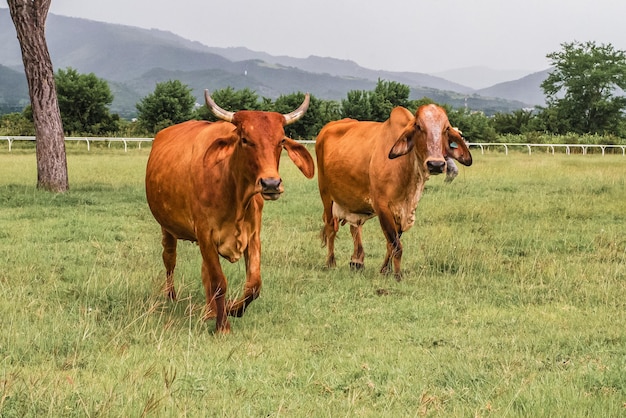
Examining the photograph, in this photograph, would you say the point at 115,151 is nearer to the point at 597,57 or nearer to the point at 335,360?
the point at 335,360

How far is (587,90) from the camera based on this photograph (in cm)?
7125

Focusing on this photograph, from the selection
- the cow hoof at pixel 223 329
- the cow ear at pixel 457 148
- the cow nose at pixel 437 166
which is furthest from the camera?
the cow ear at pixel 457 148

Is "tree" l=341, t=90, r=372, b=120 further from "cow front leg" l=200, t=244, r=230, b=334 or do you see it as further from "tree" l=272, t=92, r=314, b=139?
"cow front leg" l=200, t=244, r=230, b=334

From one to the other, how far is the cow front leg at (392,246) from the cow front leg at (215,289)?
286 cm

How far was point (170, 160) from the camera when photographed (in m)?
7.46

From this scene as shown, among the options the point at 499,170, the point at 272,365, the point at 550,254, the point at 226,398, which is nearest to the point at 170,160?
the point at 272,365

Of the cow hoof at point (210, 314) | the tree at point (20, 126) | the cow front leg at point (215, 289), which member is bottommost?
the cow hoof at point (210, 314)

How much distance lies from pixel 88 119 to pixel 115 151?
46.7 feet

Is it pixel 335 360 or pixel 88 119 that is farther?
pixel 88 119

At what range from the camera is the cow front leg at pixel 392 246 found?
8.98 metres

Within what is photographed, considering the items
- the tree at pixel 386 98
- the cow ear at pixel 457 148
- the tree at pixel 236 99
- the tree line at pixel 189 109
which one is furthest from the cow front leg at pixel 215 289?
the tree at pixel 386 98

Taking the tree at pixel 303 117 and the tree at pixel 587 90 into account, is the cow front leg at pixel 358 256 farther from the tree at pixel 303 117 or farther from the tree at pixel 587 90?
the tree at pixel 587 90

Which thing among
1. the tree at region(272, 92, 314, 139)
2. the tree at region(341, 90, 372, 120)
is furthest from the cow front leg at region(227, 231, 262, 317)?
the tree at region(341, 90, 372, 120)

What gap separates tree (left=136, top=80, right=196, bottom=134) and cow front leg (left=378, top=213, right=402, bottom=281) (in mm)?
38507
